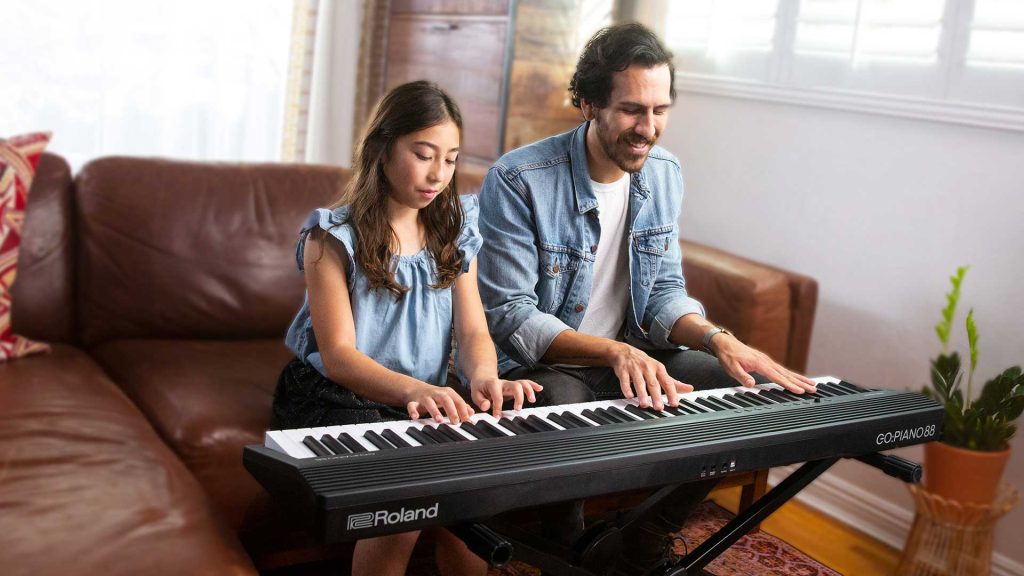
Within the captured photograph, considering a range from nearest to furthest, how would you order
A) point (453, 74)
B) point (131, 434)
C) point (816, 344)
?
point (131, 434) < point (816, 344) < point (453, 74)

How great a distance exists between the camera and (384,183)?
185cm

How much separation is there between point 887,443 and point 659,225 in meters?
0.65

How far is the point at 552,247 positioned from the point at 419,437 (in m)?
0.70

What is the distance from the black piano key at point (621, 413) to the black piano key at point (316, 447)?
460 mm

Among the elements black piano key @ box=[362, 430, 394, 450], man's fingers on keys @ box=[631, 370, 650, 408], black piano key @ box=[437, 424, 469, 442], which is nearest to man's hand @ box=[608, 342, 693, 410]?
man's fingers on keys @ box=[631, 370, 650, 408]

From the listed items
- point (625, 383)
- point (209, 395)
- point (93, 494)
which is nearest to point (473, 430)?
point (625, 383)

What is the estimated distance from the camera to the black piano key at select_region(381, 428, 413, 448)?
4.49ft

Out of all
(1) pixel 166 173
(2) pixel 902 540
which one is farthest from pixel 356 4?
(2) pixel 902 540

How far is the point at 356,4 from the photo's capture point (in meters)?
4.17

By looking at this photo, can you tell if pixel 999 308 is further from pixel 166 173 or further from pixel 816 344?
pixel 166 173

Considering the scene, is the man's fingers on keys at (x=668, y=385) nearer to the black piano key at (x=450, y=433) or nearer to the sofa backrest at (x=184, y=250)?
the black piano key at (x=450, y=433)

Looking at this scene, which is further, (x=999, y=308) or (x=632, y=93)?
(x=999, y=308)

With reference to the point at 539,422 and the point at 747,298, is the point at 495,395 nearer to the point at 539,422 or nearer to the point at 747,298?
the point at 539,422

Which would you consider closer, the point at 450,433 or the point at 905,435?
the point at 450,433
